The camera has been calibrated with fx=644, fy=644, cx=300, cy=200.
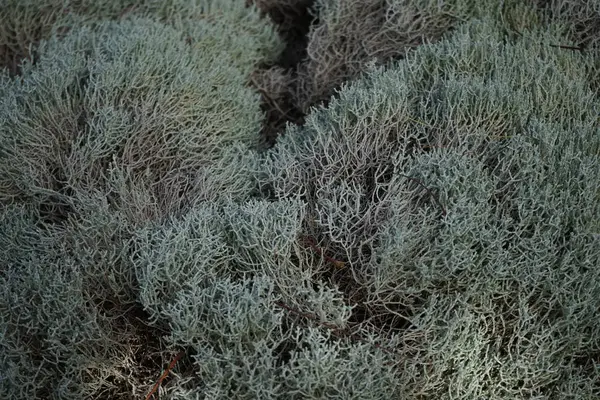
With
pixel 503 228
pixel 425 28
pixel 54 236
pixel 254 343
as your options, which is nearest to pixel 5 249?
pixel 54 236

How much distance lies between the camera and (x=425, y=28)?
2684 mm

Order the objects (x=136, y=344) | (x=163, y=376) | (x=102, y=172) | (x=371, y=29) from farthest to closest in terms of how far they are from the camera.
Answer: (x=371, y=29) → (x=102, y=172) → (x=136, y=344) → (x=163, y=376)

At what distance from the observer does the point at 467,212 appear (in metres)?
1.98

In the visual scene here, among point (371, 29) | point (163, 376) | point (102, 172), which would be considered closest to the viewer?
point (163, 376)

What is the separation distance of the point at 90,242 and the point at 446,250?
113cm

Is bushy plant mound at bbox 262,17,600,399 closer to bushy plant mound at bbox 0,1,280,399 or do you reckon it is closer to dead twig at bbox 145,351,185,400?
bushy plant mound at bbox 0,1,280,399

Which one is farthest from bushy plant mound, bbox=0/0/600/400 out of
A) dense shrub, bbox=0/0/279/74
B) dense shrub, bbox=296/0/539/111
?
dense shrub, bbox=0/0/279/74

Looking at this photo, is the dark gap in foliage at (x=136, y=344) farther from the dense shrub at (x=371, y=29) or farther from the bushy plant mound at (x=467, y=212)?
the dense shrub at (x=371, y=29)

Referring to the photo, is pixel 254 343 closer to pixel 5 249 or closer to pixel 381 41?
pixel 5 249

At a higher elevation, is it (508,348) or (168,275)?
(508,348)

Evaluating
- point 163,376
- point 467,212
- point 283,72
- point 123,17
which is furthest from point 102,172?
point 467,212

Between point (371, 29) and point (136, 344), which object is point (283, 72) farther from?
point (136, 344)

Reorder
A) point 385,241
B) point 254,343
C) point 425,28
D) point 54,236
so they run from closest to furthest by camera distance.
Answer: point 254,343 → point 385,241 → point 54,236 → point 425,28

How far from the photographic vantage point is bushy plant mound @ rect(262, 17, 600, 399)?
188 cm
